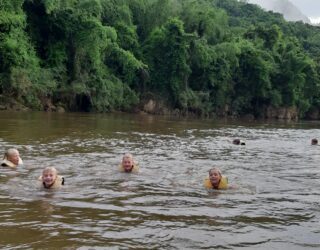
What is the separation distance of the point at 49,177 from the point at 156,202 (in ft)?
7.77

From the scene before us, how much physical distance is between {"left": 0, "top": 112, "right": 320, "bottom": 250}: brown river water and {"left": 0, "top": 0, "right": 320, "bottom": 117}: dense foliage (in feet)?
78.4

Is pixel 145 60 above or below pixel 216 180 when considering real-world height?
above

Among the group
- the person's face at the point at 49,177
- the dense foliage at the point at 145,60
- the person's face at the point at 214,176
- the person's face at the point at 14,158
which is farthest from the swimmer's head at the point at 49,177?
the dense foliage at the point at 145,60

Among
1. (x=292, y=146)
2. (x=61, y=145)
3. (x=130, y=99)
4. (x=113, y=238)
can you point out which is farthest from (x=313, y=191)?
(x=130, y=99)

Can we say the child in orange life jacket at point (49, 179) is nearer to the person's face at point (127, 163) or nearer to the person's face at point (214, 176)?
the person's face at point (127, 163)

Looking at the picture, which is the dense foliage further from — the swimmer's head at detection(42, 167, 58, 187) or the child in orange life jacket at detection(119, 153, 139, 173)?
the swimmer's head at detection(42, 167, 58, 187)

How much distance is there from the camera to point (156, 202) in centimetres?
877

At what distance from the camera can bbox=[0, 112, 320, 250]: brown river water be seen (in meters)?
6.35

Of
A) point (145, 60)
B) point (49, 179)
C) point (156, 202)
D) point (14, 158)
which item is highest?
point (145, 60)

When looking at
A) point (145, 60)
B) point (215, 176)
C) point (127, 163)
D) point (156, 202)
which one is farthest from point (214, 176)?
point (145, 60)

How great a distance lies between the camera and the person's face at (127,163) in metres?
12.1

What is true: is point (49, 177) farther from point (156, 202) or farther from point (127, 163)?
point (127, 163)

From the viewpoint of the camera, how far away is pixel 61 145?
17.0m

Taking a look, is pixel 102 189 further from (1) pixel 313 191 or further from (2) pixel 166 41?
(2) pixel 166 41
